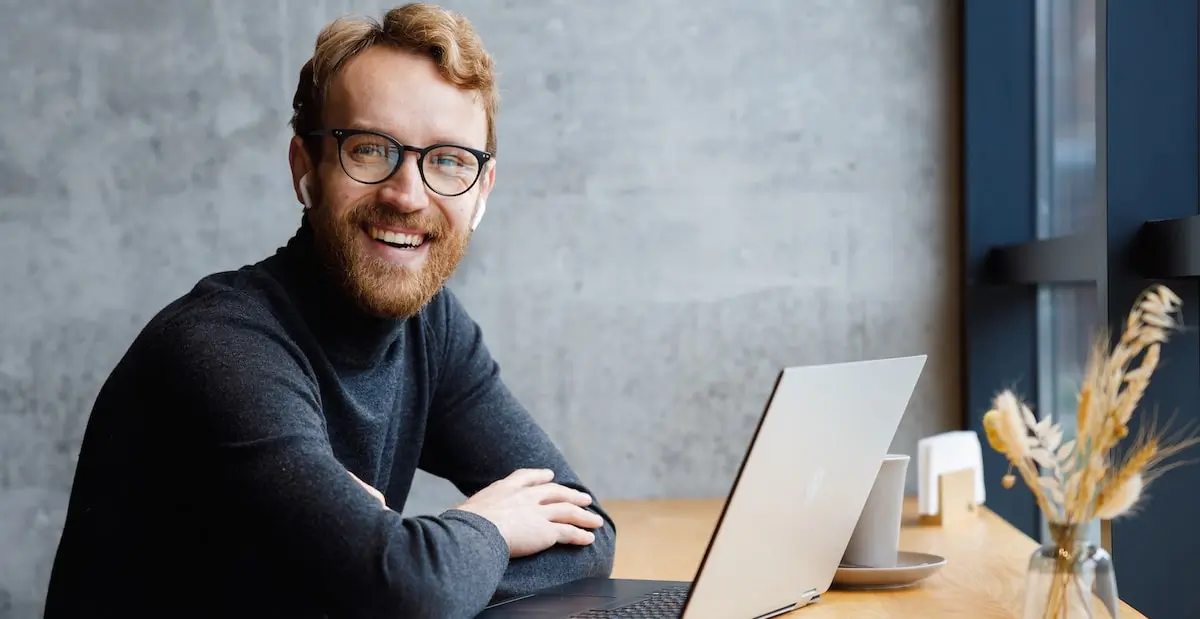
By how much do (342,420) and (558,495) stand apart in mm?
340

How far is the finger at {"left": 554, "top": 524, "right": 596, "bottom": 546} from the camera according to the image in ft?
5.61

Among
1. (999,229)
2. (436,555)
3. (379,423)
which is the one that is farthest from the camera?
(999,229)

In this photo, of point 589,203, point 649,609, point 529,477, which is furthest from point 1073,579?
point 589,203

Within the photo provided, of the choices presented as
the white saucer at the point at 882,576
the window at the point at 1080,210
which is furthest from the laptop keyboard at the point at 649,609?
the window at the point at 1080,210

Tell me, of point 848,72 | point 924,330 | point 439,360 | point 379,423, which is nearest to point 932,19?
point 848,72

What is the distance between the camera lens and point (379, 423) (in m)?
1.75

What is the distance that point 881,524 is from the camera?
1684 millimetres

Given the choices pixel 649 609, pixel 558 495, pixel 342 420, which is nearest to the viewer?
pixel 649 609

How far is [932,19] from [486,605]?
2.01 metres

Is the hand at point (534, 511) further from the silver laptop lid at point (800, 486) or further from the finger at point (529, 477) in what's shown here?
the silver laptop lid at point (800, 486)

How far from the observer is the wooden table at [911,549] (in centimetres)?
156

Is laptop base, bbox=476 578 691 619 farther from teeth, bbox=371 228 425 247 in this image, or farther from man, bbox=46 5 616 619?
teeth, bbox=371 228 425 247

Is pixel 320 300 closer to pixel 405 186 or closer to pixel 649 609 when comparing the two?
pixel 405 186

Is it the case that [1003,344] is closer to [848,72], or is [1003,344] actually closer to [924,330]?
[924,330]
